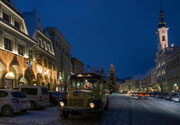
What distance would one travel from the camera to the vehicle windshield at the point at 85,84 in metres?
12.4

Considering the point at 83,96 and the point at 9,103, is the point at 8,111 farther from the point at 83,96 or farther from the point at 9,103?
the point at 83,96

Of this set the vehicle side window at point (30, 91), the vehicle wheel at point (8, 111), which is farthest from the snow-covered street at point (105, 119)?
the vehicle side window at point (30, 91)

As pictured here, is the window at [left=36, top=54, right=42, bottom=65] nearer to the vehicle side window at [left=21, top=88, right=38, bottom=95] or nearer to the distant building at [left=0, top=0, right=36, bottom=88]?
the distant building at [left=0, top=0, right=36, bottom=88]

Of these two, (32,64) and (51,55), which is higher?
(51,55)

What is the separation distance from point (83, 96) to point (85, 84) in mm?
1335

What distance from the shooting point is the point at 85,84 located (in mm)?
12500

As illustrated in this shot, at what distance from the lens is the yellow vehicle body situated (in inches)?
430

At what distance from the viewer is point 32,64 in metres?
30.0

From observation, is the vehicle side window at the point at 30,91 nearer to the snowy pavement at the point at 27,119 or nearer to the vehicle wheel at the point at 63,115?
the snowy pavement at the point at 27,119

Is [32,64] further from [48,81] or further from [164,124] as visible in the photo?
[164,124]

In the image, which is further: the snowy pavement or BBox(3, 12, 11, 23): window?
BBox(3, 12, 11, 23): window

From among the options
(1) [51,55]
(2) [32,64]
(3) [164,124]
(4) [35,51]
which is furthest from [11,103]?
(1) [51,55]

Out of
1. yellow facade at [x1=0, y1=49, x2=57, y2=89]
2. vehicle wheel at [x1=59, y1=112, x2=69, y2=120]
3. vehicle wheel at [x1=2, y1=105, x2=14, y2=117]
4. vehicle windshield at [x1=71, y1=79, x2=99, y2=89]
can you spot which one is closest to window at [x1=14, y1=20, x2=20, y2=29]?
yellow facade at [x1=0, y1=49, x2=57, y2=89]

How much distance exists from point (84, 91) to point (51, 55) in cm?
2988
